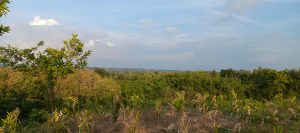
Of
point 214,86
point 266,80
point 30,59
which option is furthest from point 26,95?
point 266,80

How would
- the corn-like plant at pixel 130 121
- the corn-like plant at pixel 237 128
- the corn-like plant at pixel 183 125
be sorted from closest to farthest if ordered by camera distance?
the corn-like plant at pixel 130 121, the corn-like plant at pixel 183 125, the corn-like plant at pixel 237 128

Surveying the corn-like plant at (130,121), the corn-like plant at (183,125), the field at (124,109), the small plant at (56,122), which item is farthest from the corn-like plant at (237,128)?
the small plant at (56,122)

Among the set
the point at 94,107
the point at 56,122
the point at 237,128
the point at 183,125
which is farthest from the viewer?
the point at 94,107

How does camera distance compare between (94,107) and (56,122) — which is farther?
(94,107)

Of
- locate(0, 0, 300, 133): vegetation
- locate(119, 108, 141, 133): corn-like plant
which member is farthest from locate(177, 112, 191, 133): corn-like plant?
locate(119, 108, 141, 133): corn-like plant

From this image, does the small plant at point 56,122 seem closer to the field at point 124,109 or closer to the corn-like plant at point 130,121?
the field at point 124,109

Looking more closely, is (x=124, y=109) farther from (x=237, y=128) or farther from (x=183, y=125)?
(x=237, y=128)

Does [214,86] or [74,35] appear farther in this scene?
[214,86]

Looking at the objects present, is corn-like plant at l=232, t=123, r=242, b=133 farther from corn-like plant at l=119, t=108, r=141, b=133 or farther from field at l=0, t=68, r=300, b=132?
corn-like plant at l=119, t=108, r=141, b=133

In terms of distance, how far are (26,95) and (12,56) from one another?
2.84 m

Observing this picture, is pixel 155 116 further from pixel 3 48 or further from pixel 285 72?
pixel 285 72

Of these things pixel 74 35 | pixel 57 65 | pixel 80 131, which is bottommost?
pixel 80 131

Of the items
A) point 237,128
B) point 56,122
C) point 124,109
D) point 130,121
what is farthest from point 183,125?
point 56,122

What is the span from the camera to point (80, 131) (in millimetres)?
Result: 7906
